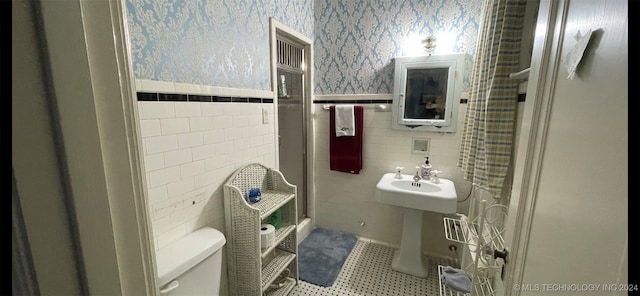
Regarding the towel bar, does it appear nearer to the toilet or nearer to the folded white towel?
the folded white towel

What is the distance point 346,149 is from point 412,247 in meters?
1.03

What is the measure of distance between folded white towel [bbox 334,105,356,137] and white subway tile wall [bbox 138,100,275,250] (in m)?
0.92

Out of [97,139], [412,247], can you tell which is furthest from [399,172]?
[97,139]

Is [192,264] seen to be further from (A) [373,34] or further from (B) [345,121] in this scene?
(A) [373,34]

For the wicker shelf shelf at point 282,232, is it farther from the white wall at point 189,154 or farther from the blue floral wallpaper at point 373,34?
the blue floral wallpaper at point 373,34

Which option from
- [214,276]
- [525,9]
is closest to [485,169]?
[525,9]

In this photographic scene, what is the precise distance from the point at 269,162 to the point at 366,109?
41.0 inches

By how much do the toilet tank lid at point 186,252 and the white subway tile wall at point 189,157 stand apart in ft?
0.13

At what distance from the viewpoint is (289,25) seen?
79.7 inches

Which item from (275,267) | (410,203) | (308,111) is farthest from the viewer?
(308,111)

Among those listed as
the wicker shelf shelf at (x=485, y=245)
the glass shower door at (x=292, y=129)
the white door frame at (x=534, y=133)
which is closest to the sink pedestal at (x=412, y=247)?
the wicker shelf shelf at (x=485, y=245)

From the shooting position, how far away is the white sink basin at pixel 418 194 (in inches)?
69.6

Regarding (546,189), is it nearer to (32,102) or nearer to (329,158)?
(32,102)

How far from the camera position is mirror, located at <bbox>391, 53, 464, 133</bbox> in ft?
6.46
